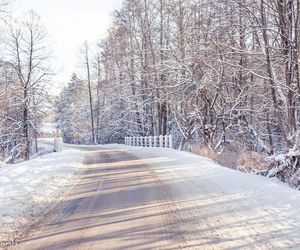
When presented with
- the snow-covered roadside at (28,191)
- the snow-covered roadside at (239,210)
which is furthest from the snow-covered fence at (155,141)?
the snow-covered roadside at (239,210)

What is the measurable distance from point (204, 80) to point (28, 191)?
47.7 feet

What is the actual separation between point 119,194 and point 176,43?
1806 cm

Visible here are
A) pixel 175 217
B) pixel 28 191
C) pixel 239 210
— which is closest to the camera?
pixel 175 217

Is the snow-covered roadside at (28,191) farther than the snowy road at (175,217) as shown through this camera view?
Yes

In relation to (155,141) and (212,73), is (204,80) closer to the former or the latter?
(212,73)

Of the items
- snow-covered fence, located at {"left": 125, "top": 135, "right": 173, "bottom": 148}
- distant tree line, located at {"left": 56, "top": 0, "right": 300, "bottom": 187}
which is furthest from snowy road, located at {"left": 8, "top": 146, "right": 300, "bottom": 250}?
snow-covered fence, located at {"left": 125, "top": 135, "right": 173, "bottom": 148}

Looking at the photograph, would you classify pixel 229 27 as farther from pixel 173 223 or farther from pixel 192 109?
pixel 192 109

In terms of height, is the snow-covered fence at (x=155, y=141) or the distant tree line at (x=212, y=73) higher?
the distant tree line at (x=212, y=73)

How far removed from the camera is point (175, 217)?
652 cm

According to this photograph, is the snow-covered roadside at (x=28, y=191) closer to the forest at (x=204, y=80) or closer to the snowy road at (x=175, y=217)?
the snowy road at (x=175, y=217)

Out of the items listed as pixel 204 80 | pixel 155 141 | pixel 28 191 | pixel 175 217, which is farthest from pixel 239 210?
pixel 155 141

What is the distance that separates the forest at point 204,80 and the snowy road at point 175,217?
10.6 feet

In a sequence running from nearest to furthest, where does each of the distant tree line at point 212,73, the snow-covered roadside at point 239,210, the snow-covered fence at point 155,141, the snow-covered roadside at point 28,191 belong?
the snow-covered roadside at point 239,210 → the snow-covered roadside at point 28,191 → the distant tree line at point 212,73 → the snow-covered fence at point 155,141

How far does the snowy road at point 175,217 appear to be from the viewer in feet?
17.0
